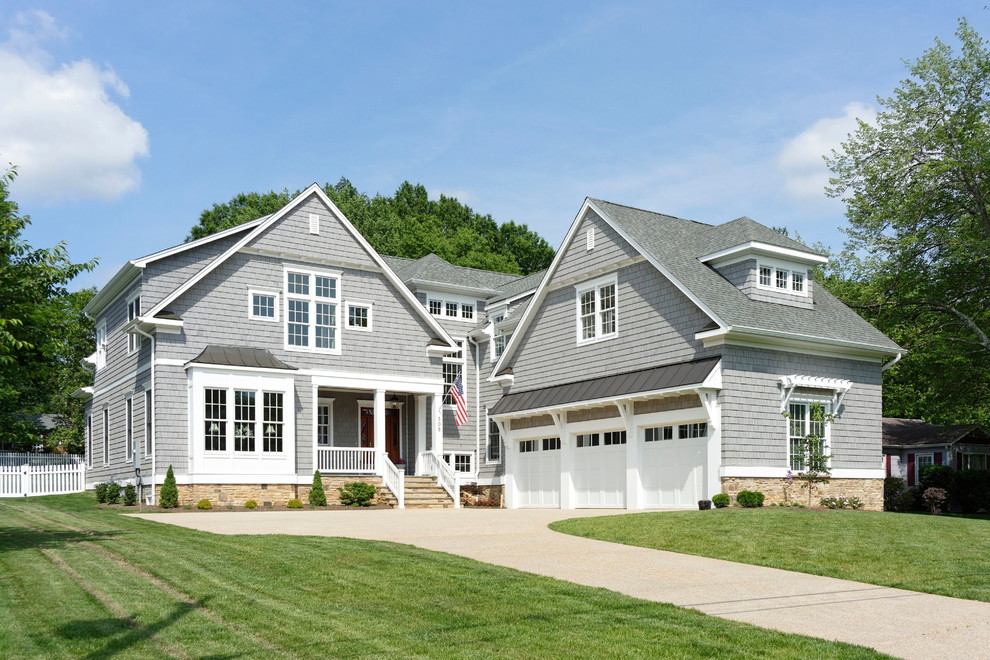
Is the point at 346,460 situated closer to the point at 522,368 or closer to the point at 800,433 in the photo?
the point at 522,368

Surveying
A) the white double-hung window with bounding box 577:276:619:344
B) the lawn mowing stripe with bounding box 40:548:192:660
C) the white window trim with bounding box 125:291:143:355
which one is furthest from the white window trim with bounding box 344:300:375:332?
the lawn mowing stripe with bounding box 40:548:192:660

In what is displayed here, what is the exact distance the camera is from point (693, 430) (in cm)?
2483

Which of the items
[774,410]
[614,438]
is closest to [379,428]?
[614,438]

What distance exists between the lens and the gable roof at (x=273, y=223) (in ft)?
91.4

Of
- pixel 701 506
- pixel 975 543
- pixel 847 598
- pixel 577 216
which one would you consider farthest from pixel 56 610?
pixel 577 216

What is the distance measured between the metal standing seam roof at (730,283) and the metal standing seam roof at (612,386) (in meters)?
1.56

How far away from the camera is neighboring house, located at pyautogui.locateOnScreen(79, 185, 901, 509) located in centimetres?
2466

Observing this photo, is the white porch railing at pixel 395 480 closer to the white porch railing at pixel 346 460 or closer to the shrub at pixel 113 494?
the white porch railing at pixel 346 460

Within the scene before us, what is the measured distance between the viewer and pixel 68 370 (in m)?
58.3

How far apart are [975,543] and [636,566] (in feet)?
19.9

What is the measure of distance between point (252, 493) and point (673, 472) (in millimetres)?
11975

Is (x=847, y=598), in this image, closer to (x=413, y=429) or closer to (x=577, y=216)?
(x=577, y=216)

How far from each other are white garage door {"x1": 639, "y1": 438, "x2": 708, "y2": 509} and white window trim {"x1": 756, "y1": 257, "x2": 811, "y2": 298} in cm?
487

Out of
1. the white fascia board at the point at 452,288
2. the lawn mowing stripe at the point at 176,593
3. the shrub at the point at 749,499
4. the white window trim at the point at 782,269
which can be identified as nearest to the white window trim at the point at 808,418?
the shrub at the point at 749,499
